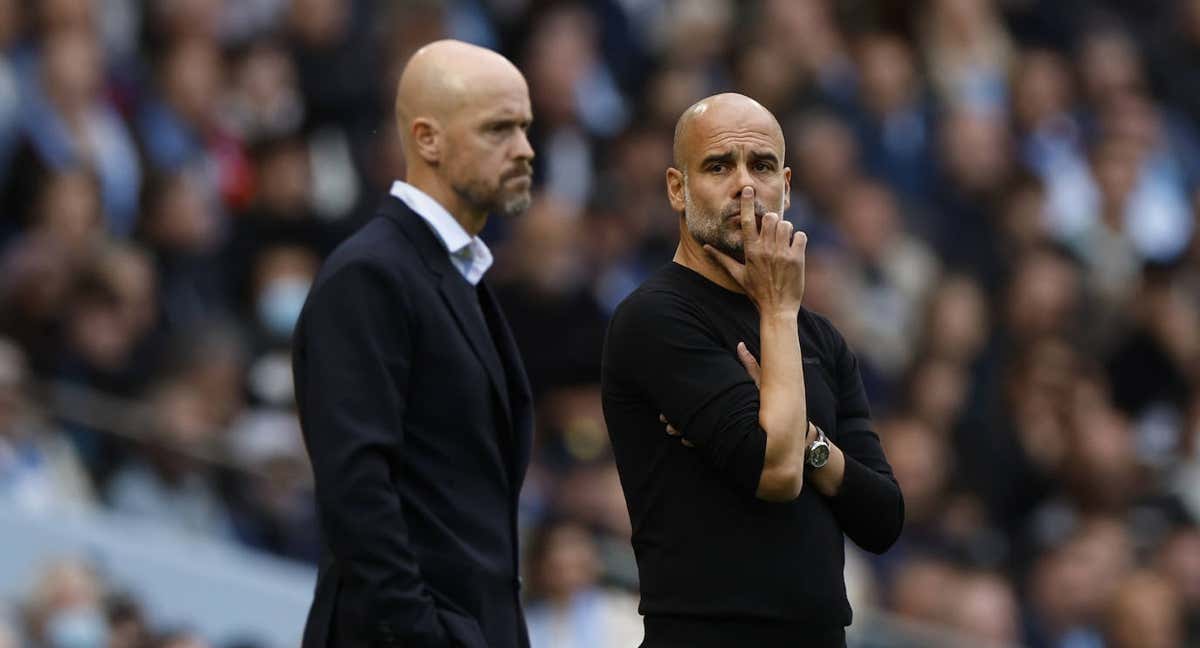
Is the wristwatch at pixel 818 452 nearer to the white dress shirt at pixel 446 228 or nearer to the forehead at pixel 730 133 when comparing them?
the forehead at pixel 730 133

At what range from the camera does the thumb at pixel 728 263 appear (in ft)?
12.8

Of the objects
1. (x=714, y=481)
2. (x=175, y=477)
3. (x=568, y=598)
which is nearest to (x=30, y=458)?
(x=175, y=477)

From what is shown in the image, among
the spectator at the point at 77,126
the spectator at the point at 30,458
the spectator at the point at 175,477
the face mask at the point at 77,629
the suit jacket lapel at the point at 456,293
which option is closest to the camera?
the suit jacket lapel at the point at 456,293

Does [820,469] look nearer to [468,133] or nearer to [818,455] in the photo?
[818,455]

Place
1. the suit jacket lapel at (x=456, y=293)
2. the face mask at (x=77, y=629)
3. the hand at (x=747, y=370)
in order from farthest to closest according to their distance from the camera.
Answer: the face mask at (x=77, y=629), the suit jacket lapel at (x=456, y=293), the hand at (x=747, y=370)

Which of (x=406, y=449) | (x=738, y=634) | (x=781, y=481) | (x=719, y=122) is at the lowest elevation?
(x=738, y=634)

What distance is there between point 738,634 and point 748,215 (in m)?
0.73

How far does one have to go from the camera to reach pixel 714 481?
3865 mm

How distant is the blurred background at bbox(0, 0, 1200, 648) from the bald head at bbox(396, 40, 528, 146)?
2.50m

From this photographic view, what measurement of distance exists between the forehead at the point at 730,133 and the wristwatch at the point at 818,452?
519 mm

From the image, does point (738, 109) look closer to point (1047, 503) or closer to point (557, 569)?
point (557, 569)

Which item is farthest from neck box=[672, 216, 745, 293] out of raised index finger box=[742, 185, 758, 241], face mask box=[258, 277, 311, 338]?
face mask box=[258, 277, 311, 338]

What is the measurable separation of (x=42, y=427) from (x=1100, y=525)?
4662 millimetres

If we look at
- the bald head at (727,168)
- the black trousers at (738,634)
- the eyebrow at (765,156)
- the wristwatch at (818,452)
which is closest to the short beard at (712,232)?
the bald head at (727,168)
